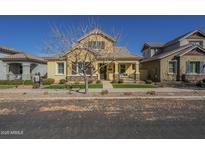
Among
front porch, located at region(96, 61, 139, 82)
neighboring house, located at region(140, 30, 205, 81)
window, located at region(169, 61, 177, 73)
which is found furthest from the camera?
window, located at region(169, 61, 177, 73)

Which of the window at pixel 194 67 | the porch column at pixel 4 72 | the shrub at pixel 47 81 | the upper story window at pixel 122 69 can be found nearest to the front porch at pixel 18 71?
the porch column at pixel 4 72

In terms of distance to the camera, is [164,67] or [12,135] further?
[164,67]

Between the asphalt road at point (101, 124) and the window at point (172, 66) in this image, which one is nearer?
the asphalt road at point (101, 124)

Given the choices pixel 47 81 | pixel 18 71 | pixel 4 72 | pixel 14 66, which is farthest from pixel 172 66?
pixel 4 72

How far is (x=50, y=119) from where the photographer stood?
672cm

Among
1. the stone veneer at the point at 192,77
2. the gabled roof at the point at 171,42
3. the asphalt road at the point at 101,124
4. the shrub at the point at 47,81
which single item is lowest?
the asphalt road at the point at 101,124

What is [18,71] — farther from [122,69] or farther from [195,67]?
[195,67]

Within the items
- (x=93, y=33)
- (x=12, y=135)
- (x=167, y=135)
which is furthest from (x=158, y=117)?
(x=93, y=33)

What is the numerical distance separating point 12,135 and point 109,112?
13.5 ft

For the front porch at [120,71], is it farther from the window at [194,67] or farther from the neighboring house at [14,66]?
the neighboring house at [14,66]

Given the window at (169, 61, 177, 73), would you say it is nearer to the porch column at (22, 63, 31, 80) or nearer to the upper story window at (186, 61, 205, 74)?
the upper story window at (186, 61, 205, 74)

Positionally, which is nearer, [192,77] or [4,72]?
[192,77]

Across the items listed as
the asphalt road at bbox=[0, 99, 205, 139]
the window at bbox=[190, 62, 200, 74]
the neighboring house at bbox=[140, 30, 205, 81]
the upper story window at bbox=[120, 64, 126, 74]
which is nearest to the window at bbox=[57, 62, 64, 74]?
the upper story window at bbox=[120, 64, 126, 74]

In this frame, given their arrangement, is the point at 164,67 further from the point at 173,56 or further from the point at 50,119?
the point at 50,119
